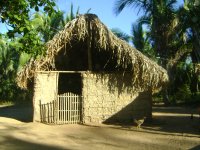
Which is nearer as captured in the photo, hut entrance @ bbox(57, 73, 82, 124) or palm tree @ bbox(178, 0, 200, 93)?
hut entrance @ bbox(57, 73, 82, 124)

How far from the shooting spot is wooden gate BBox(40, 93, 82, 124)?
16578 millimetres

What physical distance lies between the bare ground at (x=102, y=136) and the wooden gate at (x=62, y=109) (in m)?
0.84

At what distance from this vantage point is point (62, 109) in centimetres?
1666

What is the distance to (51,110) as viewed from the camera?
16.7 meters

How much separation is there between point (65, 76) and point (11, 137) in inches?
367

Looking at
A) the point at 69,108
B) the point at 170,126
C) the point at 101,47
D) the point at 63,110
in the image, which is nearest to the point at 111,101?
the point at 69,108

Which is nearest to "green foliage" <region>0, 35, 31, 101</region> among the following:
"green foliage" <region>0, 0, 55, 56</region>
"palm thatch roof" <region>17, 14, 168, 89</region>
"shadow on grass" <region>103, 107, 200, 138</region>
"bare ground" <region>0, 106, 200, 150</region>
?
"palm thatch roof" <region>17, 14, 168, 89</region>

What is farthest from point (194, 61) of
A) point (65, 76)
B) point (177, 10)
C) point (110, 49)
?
point (110, 49)

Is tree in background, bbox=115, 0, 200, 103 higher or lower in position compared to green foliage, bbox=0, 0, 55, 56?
higher

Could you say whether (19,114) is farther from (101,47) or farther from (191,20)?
(191,20)

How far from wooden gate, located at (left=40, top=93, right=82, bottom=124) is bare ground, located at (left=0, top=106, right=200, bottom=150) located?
836mm

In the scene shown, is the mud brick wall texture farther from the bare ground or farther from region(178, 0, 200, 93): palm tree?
region(178, 0, 200, 93): palm tree

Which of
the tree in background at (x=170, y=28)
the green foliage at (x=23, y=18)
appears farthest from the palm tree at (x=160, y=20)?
the green foliage at (x=23, y=18)

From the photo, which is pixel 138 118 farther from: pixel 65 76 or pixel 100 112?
pixel 65 76
